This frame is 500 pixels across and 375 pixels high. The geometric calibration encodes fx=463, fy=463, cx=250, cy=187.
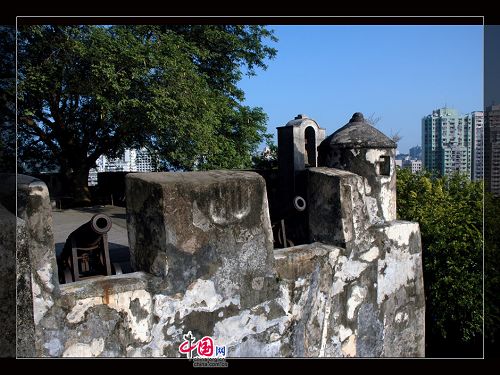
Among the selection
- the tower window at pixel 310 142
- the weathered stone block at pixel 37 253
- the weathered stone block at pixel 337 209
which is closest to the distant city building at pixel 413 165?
the tower window at pixel 310 142

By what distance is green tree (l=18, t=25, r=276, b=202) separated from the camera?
9.00m

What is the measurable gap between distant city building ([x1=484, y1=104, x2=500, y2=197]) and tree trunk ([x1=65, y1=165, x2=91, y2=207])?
37.2ft

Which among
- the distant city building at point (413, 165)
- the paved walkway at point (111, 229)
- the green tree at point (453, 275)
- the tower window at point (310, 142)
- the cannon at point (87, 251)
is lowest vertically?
the green tree at point (453, 275)

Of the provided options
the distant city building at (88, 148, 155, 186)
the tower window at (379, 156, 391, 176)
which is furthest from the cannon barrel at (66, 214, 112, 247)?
the distant city building at (88, 148, 155, 186)

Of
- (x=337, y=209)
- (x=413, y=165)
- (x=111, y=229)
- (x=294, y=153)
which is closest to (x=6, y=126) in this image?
(x=337, y=209)

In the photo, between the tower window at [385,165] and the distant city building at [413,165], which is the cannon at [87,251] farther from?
the distant city building at [413,165]

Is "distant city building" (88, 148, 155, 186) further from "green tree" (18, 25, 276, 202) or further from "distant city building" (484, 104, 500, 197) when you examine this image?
"distant city building" (484, 104, 500, 197)

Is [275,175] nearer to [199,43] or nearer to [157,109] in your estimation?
[157,109]

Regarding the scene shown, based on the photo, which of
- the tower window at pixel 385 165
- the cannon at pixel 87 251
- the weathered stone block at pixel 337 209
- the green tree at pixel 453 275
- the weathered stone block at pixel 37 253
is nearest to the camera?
the weathered stone block at pixel 37 253

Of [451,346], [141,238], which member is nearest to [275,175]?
[141,238]

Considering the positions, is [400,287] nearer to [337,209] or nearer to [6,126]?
[337,209]

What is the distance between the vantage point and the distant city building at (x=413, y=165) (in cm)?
1223

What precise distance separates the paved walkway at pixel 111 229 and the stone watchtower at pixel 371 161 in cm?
272

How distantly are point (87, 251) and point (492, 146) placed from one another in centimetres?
292
